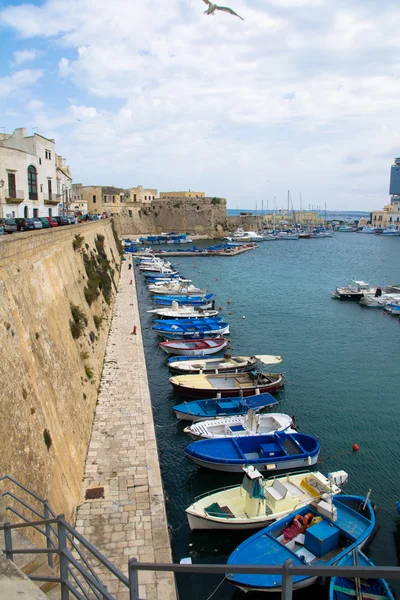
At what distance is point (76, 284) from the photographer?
50.7 ft

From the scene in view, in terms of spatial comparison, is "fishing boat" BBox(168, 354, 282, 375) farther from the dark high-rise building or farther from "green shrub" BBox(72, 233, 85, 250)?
the dark high-rise building

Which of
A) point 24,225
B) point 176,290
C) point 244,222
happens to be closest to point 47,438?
point 24,225

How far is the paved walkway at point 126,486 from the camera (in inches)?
300

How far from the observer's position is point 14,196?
2612 cm

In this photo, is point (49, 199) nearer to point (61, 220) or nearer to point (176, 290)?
point (61, 220)

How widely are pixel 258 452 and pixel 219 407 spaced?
2.72 m

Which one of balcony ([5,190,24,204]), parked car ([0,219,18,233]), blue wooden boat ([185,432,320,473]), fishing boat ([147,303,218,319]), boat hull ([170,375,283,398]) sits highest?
balcony ([5,190,24,204])

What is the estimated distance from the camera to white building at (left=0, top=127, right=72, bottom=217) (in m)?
25.1

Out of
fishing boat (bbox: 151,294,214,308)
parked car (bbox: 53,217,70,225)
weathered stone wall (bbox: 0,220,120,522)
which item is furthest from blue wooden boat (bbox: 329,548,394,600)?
fishing boat (bbox: 151,294,214,308)

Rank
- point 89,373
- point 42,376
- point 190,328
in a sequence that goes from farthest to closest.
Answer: point 190,328 → point 89,373 → point 42,376

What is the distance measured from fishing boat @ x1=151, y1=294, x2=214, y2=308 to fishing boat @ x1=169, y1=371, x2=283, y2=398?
12928 mm

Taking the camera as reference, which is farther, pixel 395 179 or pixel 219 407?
pixel 395 179

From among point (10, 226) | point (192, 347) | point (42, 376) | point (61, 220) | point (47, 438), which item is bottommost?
point (192, 347)

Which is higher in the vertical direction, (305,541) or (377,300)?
(377,300)
